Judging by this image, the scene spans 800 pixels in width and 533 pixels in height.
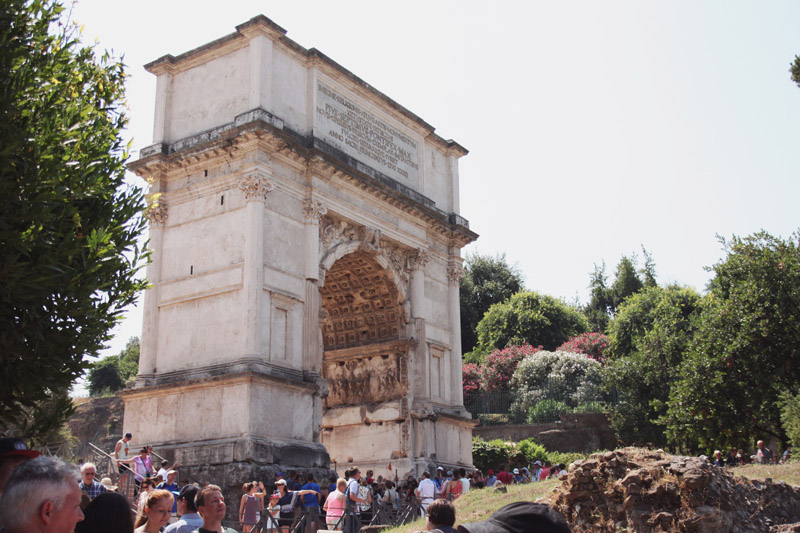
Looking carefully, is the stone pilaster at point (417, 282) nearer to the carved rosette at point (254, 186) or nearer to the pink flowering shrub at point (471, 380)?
the carved rosette at point (254, 186)

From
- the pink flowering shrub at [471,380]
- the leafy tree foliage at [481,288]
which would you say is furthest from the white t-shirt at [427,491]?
the leafy tree foliage at [481,288]

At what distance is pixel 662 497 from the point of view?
999cm

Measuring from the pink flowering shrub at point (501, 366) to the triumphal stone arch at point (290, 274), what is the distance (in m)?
20.7

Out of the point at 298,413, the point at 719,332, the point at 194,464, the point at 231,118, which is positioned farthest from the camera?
the point at 719,332

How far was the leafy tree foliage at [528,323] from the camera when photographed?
2068 inches

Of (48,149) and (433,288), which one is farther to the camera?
(433,288)

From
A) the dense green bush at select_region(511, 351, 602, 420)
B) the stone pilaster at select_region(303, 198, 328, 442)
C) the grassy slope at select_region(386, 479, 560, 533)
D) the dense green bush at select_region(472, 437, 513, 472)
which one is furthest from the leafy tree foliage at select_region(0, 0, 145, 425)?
the dense green bush at select_region(511, 351, 602, 420)

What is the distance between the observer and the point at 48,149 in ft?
28.7

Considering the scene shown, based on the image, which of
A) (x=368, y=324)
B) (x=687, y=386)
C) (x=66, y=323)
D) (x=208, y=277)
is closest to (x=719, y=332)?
(x=687, y=386)

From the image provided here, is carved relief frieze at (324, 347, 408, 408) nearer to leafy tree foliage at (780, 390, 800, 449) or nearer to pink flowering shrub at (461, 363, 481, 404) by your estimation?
leafy tree foliage at (780, 390, 800, 449)

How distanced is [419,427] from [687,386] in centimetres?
872

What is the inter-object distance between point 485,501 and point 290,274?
27.8 feet

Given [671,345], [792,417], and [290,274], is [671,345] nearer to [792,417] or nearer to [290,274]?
[792,417]

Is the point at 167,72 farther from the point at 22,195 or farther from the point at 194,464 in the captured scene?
the point at 22,195
